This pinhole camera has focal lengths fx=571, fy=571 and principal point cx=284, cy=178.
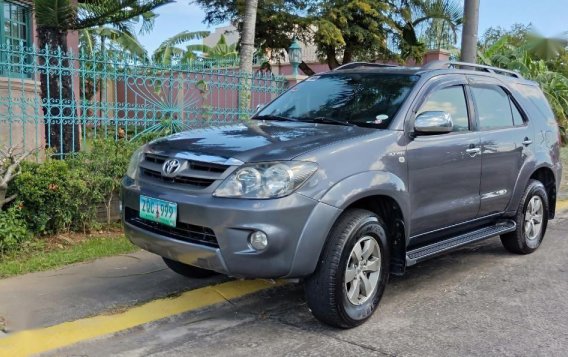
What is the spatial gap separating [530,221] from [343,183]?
10.6ft

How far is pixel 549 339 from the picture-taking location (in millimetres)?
3900

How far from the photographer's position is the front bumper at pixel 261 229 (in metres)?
3.46

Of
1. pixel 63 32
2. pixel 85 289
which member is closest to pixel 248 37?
pixel 63 32

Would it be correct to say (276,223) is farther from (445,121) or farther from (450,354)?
(445,121)

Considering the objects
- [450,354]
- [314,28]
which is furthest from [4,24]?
[450,354]

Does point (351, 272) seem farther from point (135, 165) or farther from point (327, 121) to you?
point (135, 165)

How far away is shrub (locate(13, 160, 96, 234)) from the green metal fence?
0.60m

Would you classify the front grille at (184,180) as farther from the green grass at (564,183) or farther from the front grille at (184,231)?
the green grass at (564,183)

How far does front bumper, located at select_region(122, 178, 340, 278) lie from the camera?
346 cm

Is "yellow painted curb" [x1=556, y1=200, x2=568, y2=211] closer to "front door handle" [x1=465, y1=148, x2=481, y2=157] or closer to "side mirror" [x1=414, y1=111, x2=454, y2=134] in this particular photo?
"front door handle" [x1=465, y1=148, x2=481, y2=157]

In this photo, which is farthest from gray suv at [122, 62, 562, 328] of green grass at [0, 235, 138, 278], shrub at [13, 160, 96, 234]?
shrub at [13, 160, 96, 234]

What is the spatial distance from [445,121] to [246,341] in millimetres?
2200

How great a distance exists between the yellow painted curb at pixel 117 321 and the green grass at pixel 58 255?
1215 millimetres

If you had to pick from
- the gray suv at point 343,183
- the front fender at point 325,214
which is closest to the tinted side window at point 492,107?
the gray suv at point 343,183
